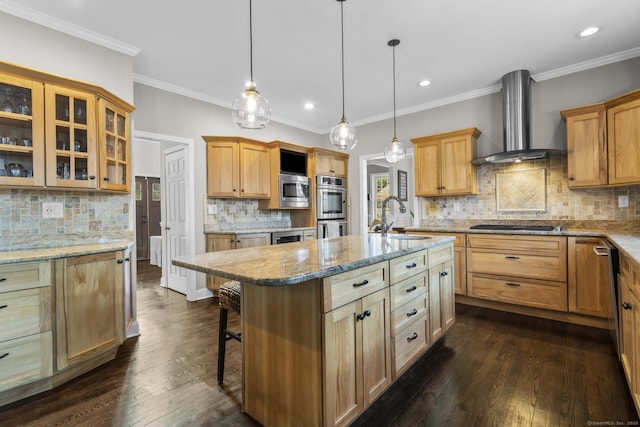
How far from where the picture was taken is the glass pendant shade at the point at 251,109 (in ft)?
6.50

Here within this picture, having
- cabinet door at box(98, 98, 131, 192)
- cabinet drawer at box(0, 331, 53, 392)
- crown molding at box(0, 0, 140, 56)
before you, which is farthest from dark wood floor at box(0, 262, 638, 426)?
crown molding at box(0, 0, 140, 56)

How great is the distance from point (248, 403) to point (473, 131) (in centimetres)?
381

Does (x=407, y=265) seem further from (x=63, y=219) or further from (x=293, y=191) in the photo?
(x=293, y=191)

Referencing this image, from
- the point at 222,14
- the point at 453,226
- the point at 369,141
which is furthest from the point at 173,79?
the point at 453,226

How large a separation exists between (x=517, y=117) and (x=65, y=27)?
458 centimetres

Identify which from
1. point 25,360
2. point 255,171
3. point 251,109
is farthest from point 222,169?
point 25,360

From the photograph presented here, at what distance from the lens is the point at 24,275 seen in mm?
1846

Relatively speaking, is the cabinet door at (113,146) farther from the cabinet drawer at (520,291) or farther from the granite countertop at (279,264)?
the cabinet drawer at (520,291)

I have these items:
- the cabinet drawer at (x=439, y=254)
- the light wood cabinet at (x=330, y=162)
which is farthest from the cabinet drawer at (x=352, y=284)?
the light wood cabinet at (x=330, y=162)

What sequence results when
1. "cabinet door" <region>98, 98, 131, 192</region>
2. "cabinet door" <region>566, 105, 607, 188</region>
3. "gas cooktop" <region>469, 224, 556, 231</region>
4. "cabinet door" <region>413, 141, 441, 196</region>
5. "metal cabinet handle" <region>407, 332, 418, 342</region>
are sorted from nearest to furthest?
"metal cabinet handle" <region>407, 332, 418, 342</region>
"cabinet door" <region>98, 98, 131, 192</region>
"cabinet door" <region>566, 105, 607, 188</region>
"gas cooktop" <region>469, 224, 556, 231</region>
"cabinet door" <region>413, 141, 441, 196</region>

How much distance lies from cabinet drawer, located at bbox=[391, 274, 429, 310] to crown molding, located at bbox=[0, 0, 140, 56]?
3.23 m

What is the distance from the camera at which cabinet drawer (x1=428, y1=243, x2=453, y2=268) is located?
2294 mm

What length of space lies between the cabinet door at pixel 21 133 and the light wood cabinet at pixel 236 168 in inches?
76.2

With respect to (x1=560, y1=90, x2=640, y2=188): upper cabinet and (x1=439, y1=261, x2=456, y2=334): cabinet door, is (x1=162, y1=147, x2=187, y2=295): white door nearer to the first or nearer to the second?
(x1=439, y1=261, x2=456, y2=334): cabinet door
